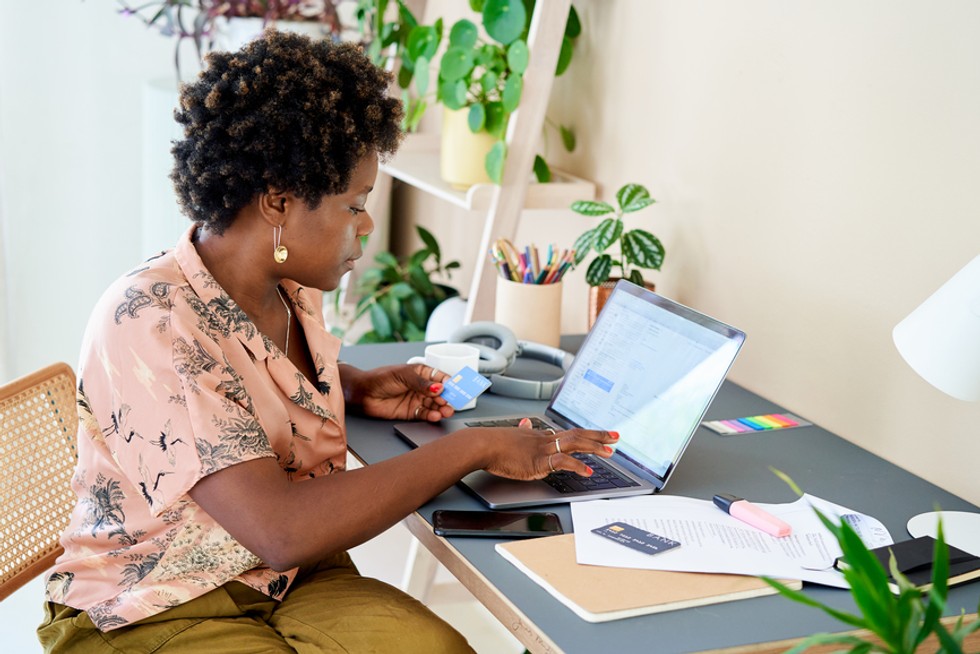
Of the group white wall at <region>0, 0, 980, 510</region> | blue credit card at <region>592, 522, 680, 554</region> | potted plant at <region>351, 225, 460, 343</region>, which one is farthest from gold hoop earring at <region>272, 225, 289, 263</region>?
potted plant at <region>351, 225, 460, 343</region>

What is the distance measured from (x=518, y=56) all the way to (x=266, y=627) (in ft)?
3.90

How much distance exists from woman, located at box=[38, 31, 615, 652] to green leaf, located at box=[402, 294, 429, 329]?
1.23m

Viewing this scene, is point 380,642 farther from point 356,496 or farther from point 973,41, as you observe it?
point 973,41

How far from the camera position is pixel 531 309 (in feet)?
6.33

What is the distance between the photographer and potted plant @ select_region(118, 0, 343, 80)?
9.39 feet

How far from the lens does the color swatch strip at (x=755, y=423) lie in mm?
1634

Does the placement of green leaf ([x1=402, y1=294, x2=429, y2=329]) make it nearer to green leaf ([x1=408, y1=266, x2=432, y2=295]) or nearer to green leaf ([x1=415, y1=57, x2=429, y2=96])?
green leaf ([x1=408, y1=266, x2=432, y2=295])

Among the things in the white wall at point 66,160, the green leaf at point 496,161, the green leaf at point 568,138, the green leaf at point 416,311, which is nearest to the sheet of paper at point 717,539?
the green leaf at point 496,161

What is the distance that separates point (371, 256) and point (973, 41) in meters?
1.93

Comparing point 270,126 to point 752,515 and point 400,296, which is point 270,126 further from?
point 400,296

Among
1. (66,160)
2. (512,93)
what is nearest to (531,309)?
(512,93)

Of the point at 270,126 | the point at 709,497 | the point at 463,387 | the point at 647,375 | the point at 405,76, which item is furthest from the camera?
the point at 405,76

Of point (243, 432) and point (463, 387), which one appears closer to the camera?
point (243, 432)

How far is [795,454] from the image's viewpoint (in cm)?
155
